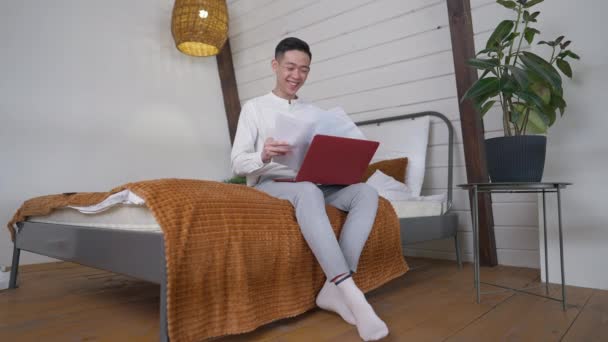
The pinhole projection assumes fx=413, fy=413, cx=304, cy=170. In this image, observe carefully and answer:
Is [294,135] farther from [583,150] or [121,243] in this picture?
[583,150]

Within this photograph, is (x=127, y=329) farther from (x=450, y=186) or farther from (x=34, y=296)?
(x=450, y=186)

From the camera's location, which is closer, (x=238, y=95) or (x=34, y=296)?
(x=34, y=296)

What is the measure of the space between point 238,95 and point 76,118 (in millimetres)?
1366

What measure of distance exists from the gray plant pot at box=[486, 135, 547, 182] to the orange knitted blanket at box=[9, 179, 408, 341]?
0.69 m

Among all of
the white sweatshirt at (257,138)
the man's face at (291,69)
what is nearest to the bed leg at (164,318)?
the white sweatshirt at (257,138)

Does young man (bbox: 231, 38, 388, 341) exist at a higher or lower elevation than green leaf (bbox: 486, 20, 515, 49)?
lower

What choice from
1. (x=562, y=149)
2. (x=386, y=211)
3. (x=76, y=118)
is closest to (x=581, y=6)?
(x=562, y=149)

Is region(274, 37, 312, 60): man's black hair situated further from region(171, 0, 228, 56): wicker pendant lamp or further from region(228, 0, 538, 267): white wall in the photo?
region(171, 0, 228, 56): wicker pendant lamp

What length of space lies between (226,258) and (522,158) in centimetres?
114

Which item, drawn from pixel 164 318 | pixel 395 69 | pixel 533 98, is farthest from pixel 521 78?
pixel 164 318

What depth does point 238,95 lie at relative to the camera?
12.3ft

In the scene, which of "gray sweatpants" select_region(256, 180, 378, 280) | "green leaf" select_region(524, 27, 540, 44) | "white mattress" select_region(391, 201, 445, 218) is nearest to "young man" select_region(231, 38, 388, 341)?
"gray sweatpants" select_region(256, 180, 378, 280)

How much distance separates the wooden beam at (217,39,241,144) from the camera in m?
3.70

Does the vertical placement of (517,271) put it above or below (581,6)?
below
